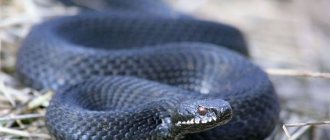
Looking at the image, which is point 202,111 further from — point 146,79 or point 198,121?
point 146,79

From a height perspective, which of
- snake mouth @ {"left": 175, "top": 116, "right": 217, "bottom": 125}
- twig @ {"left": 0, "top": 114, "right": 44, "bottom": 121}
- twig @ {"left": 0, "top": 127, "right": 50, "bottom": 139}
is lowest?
snake mouth @ {"left": 175, "top": 116, "right": 217, "bottom": 125}

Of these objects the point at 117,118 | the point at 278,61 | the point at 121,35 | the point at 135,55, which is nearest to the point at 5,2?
the point at 121,35

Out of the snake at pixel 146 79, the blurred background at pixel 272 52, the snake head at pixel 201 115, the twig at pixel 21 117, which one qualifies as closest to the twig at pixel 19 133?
the blurred background at pixel 272 52

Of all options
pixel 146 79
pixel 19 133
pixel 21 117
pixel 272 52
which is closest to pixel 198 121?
pixel 19 133

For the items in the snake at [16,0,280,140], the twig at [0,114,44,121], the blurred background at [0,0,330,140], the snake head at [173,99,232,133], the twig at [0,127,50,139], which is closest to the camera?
the snake head at [173,99,232,133]

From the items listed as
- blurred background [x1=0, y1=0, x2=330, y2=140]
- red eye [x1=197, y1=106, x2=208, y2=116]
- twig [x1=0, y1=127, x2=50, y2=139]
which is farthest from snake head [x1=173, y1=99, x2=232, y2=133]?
twig [x1=0, y1=127, x2=50, y2=139]

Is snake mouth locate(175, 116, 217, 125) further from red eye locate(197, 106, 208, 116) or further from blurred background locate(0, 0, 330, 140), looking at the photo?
blurred background locate(0, 0, 330, 140)

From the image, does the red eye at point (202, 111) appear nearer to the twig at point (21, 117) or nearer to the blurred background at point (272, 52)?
the blurred background at point (272, 52)
